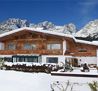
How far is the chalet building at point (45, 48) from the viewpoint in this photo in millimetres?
47625

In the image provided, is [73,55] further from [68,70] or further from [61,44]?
[68,70]

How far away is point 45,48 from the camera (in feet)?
161

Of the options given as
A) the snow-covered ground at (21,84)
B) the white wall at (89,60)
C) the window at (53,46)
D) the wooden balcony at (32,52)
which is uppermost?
the window at (53,46)

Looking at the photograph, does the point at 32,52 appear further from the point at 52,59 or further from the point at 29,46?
the point at 52,59

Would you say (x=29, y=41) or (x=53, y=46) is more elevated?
(x=29, y=41)

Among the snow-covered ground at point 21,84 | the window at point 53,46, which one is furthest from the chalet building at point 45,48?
the snow-covered ground at point 21,84

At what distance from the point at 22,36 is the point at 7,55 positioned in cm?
375

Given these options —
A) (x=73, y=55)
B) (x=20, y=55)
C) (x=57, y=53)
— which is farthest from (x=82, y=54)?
(x=20, y=55)

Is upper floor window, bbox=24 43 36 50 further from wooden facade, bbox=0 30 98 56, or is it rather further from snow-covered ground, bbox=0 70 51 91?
snow-covered ground, bbox=0 70 51 91

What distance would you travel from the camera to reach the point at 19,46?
50438mm

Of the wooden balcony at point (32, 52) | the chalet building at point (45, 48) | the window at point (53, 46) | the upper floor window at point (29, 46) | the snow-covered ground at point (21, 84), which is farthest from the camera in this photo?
the upper floor window at point (29, 46)

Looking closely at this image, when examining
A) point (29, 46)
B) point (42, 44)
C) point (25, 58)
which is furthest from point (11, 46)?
point (42, 44)

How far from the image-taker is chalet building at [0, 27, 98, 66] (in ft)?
156

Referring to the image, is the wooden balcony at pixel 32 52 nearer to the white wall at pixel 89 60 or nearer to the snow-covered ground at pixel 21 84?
the white wall at pixel 89 60
